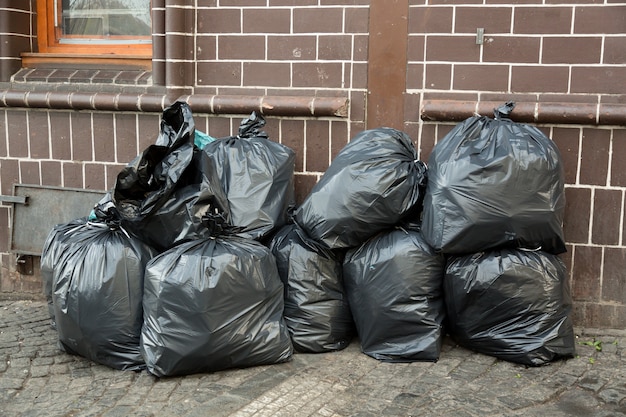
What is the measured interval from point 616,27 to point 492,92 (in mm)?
724

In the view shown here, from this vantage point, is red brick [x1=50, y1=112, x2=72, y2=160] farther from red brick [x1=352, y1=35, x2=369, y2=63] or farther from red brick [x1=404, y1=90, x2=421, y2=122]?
red brick [x1=404, y1=90, x2=421, y2=122]

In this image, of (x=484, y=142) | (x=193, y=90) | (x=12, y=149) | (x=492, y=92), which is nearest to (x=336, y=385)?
(x=484, y=142)

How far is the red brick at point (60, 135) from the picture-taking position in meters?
5.05

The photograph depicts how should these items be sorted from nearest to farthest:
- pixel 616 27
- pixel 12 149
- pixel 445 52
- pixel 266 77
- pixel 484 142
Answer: pixel 484 142 → pixel 616 27 → pixel 445 52 → pixel 266 77 → pixel 12 149

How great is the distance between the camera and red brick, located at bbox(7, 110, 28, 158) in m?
5.15

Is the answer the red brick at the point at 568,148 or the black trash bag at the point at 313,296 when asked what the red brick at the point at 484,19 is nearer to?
the red brick at the point at 568,148

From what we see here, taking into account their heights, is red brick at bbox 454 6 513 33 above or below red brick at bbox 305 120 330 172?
above

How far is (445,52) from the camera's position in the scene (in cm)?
436

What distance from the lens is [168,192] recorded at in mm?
3742

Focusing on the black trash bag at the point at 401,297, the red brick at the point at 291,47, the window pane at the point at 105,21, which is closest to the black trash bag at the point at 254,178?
the red brick at the point at 291,47

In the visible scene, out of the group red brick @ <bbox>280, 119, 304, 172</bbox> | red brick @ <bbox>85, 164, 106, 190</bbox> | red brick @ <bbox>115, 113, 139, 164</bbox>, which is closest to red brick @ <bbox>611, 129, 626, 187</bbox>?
red brick @ <bbox>280, 119, 304, 172</bbox>

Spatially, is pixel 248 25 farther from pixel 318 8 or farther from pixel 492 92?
pixel 492 92

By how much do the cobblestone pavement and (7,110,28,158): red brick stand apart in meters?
1.68

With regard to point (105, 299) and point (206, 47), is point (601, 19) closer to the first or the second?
point (206, 47)
